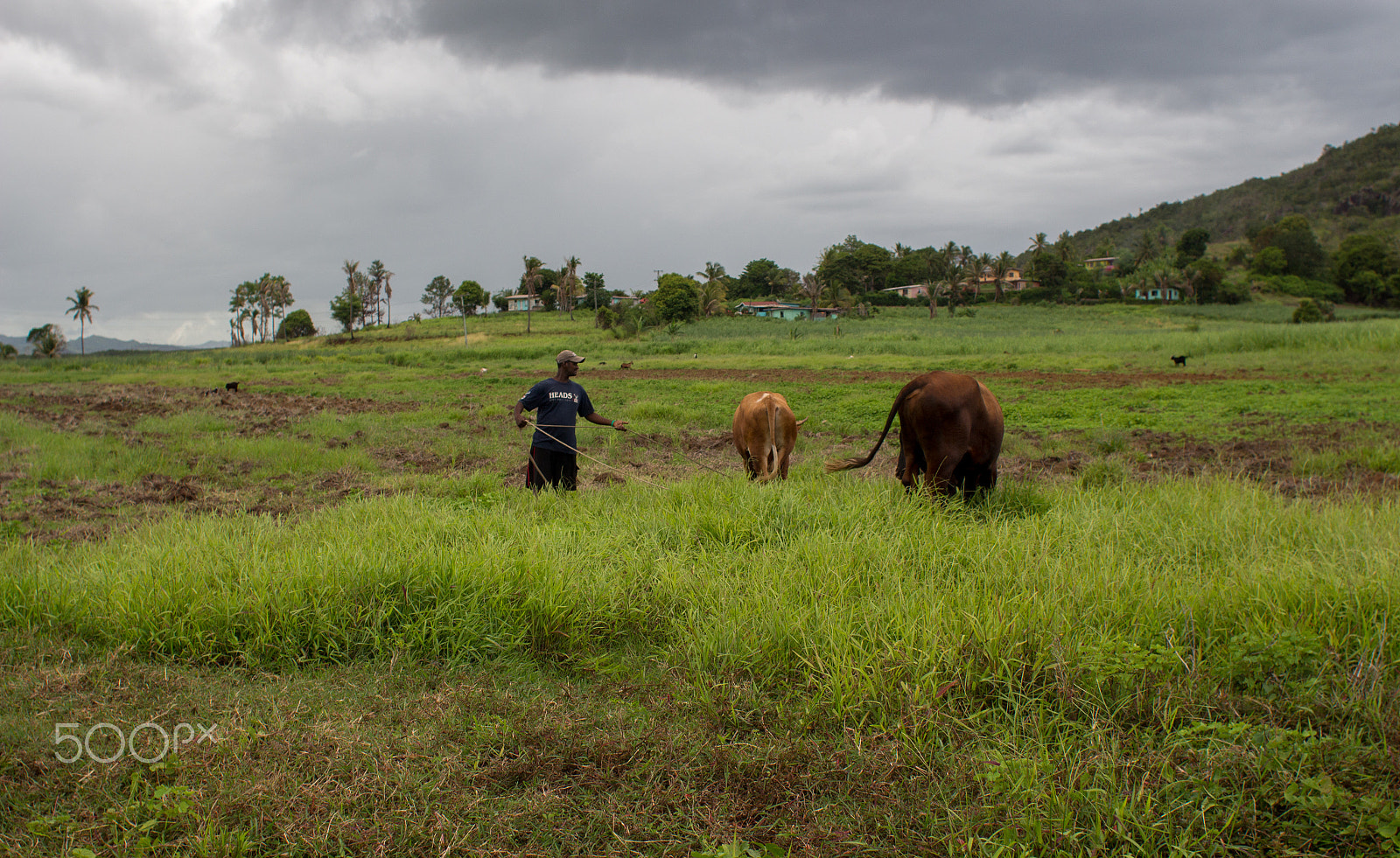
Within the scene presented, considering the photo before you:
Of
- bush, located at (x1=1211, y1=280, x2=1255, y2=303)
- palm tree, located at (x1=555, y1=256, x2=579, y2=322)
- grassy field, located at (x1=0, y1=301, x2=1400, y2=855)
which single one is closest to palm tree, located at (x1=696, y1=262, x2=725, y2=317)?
palm tree, located at (x1=555, y1=256, x2=579, y2=322)

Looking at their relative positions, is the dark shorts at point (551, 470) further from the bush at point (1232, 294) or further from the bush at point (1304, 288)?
the bush at point (1304, 288)

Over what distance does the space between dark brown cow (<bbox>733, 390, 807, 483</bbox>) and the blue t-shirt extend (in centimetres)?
186

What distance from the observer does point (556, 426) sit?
7.64 m

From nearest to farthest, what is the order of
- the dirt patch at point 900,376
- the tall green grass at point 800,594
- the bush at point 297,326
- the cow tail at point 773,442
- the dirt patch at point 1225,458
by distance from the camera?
the tall green grass at point 800,594 → the dirt patch at point 1225,458 → the cow tail at point 773,442 → the dirt patch at point 900,376 → the bush at point 297,326

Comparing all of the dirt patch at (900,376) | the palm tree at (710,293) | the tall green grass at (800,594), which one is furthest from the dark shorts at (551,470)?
the palm tree at (710,293)

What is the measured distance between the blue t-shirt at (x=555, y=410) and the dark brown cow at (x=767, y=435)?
186 centimetres

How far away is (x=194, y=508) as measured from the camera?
8.09 m

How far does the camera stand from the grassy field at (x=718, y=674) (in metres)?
2.64

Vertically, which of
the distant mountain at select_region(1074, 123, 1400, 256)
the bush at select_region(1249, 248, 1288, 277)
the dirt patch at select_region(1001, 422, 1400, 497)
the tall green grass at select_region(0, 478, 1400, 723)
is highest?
the distant mountain at select_region(1074, 123, 1400, 256)

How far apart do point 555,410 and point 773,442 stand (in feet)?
7.59

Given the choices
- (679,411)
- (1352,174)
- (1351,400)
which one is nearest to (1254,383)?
(1351,400)

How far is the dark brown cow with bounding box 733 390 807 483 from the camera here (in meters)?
8.32

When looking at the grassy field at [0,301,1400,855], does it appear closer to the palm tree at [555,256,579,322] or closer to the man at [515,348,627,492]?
the man at [515,348,627,492]

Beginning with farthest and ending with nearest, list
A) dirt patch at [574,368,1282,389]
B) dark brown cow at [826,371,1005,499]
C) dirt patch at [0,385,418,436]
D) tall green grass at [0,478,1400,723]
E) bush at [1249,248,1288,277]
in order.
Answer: bush at [1249,248,1288,277]
dirt patch at [574,368,1282,389]
dirt patch at [0,385,418,436]
dark brown cow at [826,371,1005,499]
tall green grass at [0,478,1400,723]
